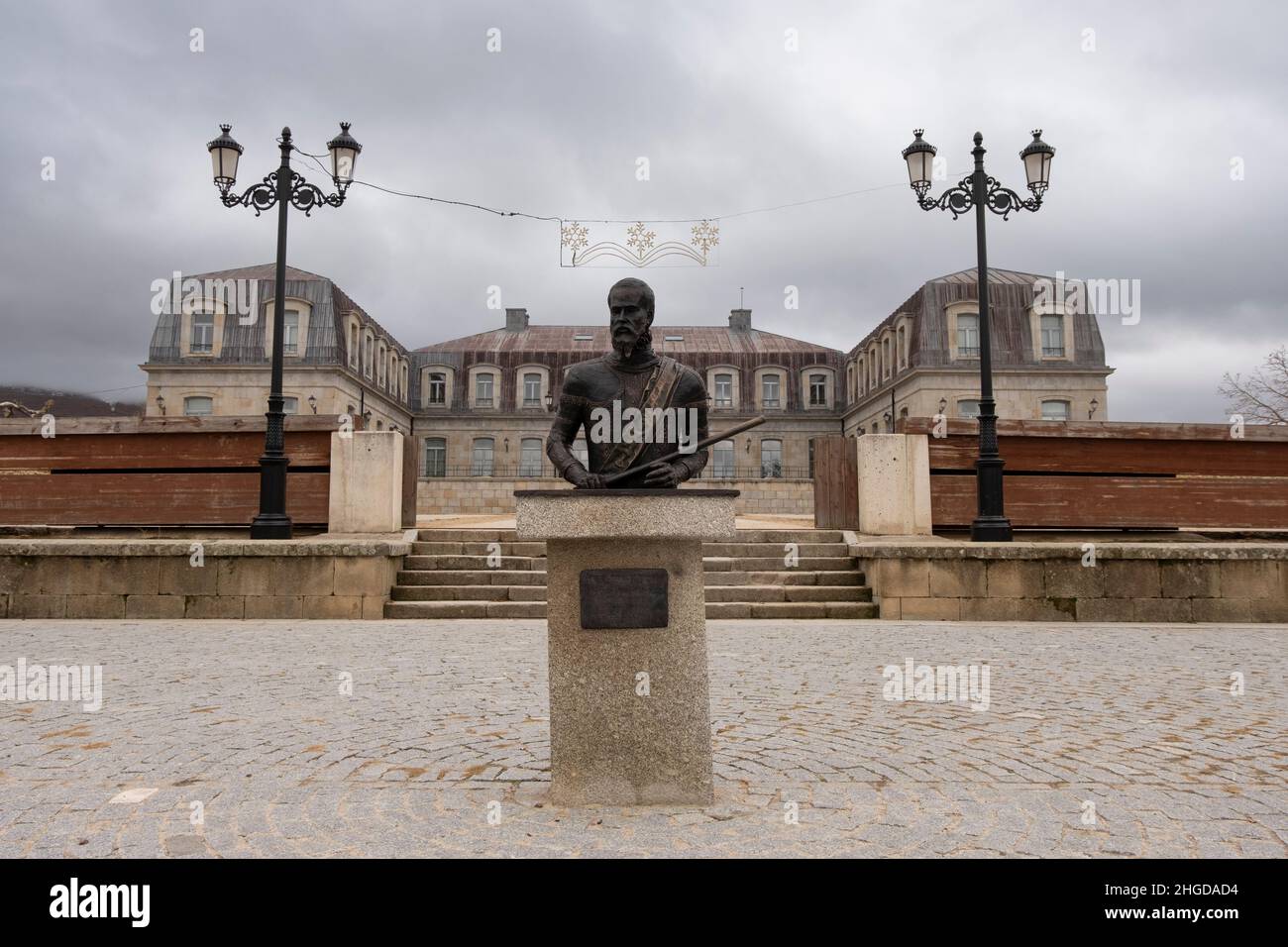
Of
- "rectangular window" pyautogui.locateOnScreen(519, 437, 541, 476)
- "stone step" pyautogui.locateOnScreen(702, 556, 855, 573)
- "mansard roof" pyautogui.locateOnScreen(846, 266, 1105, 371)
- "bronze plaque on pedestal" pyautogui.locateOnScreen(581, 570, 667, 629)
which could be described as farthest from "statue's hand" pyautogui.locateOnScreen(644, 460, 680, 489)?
"rectangular window" pyautogui.locateOnScreen(519, 437, 541, 476)

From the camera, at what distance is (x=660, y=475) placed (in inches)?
138

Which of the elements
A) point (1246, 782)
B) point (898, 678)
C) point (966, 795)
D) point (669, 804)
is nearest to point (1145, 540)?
point (898, 678)

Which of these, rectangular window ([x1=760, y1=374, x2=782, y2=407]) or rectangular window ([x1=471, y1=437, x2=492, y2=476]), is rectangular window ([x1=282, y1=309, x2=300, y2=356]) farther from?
rectangular window ([x1=760, y1=374, x2=782, y2=407])

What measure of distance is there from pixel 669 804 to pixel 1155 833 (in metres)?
1.84

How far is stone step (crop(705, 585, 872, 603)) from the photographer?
1070 centimetres

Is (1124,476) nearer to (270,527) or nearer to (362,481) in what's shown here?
(362,481)

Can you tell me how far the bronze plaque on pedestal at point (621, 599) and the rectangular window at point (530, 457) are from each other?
40817 mm

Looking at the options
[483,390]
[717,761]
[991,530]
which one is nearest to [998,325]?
[483,390]

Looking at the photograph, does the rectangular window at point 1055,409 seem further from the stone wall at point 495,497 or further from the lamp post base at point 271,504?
the lamp post base at point 271,504

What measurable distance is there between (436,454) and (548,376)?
25.2ft

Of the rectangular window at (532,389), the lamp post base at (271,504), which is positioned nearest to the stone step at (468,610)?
the lamp post base at (271,504)

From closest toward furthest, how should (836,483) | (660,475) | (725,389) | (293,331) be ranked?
(660,475) → (836,483) → (293,331) → (725,389)

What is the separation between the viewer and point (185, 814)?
3229 mm

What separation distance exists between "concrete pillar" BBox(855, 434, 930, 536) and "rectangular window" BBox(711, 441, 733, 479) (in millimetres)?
31112
